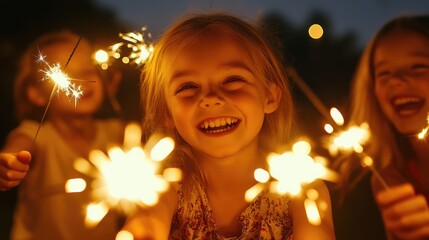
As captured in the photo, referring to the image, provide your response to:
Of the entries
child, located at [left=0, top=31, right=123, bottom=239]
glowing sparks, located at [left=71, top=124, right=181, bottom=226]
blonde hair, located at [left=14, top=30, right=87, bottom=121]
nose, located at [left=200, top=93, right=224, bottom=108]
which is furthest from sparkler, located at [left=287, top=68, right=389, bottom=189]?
blonde hair, located at [left=14, top=30, right=87, bottom=121]

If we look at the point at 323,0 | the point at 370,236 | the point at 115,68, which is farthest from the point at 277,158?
the point at 323,0

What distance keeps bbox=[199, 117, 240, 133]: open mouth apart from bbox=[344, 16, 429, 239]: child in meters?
0.78

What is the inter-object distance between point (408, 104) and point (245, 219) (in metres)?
0.98

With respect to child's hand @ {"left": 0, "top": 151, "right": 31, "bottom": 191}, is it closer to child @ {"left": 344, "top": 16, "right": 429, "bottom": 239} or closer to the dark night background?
the dark night background

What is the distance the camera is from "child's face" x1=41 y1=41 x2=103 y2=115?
280 cm

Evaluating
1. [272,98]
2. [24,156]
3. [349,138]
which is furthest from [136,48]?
[349,138]

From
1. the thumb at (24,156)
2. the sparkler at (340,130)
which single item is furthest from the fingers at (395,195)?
the thumb at (24,156)

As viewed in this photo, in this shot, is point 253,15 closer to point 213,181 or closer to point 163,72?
point 163,72

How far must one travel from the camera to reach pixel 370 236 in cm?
265

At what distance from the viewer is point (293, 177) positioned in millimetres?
2006

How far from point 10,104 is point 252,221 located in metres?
2.61

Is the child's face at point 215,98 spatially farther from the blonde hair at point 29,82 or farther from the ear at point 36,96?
the ear at point 36,96

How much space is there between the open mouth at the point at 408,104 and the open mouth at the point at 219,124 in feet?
2.93

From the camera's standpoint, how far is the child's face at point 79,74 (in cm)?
280
